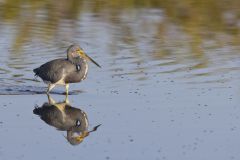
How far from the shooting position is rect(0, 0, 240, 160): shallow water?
1100cm

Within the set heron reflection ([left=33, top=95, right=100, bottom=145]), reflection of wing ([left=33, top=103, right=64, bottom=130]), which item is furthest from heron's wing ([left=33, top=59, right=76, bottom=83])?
reflection of wing ([left=33, top=103, right=64, bottom=130])

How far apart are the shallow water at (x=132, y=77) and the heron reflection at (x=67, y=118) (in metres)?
0.11

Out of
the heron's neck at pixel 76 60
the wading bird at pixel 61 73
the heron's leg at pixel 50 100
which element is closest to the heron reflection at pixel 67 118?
the heron's leg at pixel 50 100

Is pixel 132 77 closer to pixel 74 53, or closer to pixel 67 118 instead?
pixel 74 53

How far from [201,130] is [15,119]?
2.50 metres

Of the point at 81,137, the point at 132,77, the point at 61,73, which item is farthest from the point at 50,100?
the point at 81,137

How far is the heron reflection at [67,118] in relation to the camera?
1159 centimetres

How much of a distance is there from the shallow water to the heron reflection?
0.11m

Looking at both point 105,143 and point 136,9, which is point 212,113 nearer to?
point 105,143

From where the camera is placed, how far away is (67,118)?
1254 cm

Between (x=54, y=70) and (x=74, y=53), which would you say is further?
(x=74, y=53)

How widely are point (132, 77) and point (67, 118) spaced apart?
2.78 meters

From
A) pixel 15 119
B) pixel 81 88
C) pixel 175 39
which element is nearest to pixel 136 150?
pixel 15 119

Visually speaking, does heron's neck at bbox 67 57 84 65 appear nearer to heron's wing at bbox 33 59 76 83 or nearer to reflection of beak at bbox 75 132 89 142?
heron's wing at bbox 33 59 76 83
